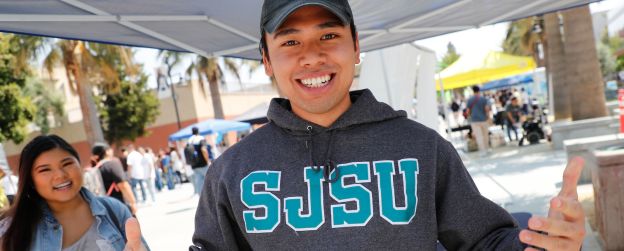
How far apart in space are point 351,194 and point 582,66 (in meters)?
11.3

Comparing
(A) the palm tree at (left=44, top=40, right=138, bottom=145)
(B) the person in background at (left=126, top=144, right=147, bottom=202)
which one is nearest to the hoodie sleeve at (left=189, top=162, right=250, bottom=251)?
(B) the person in background at (left=126, top=144, right=147, bottom=202)

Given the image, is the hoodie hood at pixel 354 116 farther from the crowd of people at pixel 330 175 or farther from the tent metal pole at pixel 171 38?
the tent metal pole at pixel 171 38

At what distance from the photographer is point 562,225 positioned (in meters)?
1.28

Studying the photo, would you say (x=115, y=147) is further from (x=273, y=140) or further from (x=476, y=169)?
(x=273, y=140)

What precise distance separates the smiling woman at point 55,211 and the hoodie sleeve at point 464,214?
78.2 inches

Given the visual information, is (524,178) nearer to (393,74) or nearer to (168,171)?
(393,74)

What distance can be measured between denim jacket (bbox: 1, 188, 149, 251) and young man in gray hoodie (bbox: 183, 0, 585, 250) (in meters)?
1.38

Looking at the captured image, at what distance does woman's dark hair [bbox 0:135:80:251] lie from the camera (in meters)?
2.85

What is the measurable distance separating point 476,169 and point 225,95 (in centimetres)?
3072

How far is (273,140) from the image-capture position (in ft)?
6.07

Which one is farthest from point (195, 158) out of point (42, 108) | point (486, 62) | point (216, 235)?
point (42, 108)

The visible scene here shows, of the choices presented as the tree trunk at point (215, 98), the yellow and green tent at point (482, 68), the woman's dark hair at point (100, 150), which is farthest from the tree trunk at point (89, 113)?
the yellow and green tent at point (482, 68)

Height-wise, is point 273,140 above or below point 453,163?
above

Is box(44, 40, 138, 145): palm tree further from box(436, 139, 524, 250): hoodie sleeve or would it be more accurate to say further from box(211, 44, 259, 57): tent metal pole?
box(436, 139, 524, 250): hoodie sleeve
